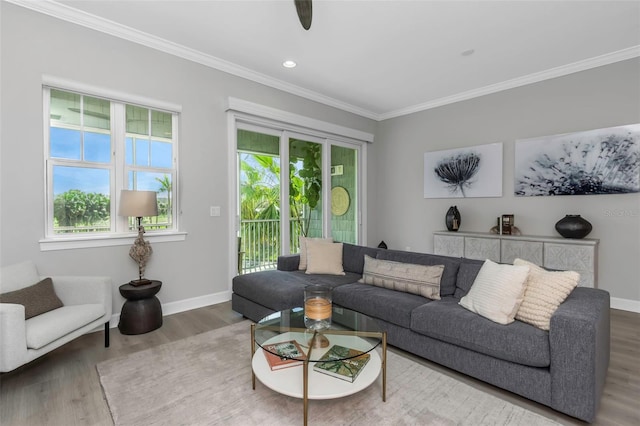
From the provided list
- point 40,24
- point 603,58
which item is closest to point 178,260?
point 40,24

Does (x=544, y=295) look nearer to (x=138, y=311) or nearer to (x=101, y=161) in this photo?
(x=138, y=311)

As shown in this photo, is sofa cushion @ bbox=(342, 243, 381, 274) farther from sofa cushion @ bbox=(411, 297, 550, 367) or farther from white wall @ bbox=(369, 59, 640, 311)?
white wall @ bbox=(369, 59, 640, 311)

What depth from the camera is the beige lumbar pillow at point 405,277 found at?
8.50 ft

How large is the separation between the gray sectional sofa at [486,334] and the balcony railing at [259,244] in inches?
51.5

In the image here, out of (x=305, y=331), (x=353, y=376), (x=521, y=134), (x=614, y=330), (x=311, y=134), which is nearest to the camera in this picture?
(x=353, y=376)

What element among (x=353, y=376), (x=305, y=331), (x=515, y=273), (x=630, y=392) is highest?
(x=515, y=273)

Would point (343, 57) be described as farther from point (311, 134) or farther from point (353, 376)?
point (353, 376)

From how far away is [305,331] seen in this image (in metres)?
1.93

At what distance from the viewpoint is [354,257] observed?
140 inches

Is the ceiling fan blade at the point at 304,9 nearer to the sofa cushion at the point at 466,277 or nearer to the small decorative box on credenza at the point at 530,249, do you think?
the sofa cushion at the point at 466,277

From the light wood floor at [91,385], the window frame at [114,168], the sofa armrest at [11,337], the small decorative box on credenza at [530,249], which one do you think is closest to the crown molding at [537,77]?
the small decorative box on credenza at [530,249]

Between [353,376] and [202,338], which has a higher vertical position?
[353,376]

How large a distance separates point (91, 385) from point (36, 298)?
77cm

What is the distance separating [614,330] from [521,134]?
254 centimetres
